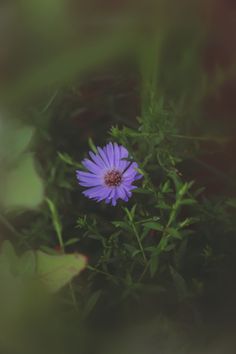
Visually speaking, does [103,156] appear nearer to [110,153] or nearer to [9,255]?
[110,153]

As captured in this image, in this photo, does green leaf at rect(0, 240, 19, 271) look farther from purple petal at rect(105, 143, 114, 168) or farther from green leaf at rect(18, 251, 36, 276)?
purple petal at rect(105, 143, 114, 168)

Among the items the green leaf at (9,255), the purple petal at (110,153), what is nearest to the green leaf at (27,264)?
the green leaf at (9,255)

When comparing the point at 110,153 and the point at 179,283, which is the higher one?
the point at 110,153

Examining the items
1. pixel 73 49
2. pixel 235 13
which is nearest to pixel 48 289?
pixel 73 49

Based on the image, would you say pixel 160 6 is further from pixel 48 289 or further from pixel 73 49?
pixel 48 289

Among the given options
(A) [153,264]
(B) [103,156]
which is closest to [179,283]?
(A) [153,264]

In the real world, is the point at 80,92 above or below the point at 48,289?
above

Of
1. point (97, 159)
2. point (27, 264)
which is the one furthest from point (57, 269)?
point (97, 159)
